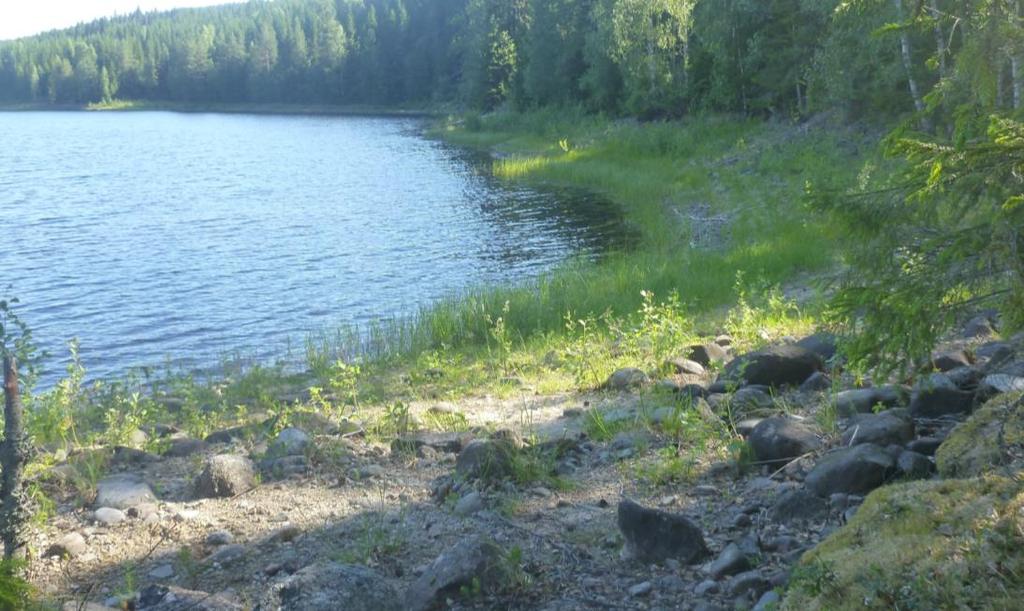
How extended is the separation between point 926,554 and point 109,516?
5069 millimetres

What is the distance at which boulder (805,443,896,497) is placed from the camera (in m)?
5.25

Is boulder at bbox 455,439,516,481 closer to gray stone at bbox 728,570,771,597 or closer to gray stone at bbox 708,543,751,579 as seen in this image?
gray stone at bbox 708,543,751,579

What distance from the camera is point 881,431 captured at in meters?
5.76

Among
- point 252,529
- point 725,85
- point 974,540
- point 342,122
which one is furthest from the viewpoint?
point 342,122

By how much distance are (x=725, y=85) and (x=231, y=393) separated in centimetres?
3552

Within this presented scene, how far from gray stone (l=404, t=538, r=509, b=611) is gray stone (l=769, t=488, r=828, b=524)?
1602mm

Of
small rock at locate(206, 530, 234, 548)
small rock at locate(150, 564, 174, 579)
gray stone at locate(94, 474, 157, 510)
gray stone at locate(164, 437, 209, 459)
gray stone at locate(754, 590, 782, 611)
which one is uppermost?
gray stone at locate(754, 590, 782, 611)

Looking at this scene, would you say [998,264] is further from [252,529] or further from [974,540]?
[252,529]

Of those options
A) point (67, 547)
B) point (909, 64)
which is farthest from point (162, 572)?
point (909, 64)

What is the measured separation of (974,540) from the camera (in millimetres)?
3439

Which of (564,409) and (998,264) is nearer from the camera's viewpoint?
(998,264)

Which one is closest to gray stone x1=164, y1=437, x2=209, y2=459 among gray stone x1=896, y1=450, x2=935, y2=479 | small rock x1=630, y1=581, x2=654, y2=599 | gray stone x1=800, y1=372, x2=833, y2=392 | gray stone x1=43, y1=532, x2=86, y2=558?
gray stone x1=43, y1=532, x2=86, y2=558

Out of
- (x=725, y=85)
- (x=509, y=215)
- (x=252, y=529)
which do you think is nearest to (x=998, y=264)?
(x=252, y=529)

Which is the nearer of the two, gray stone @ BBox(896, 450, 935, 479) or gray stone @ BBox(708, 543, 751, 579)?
gray stone @ BBox(708, 543, 751, 579)
